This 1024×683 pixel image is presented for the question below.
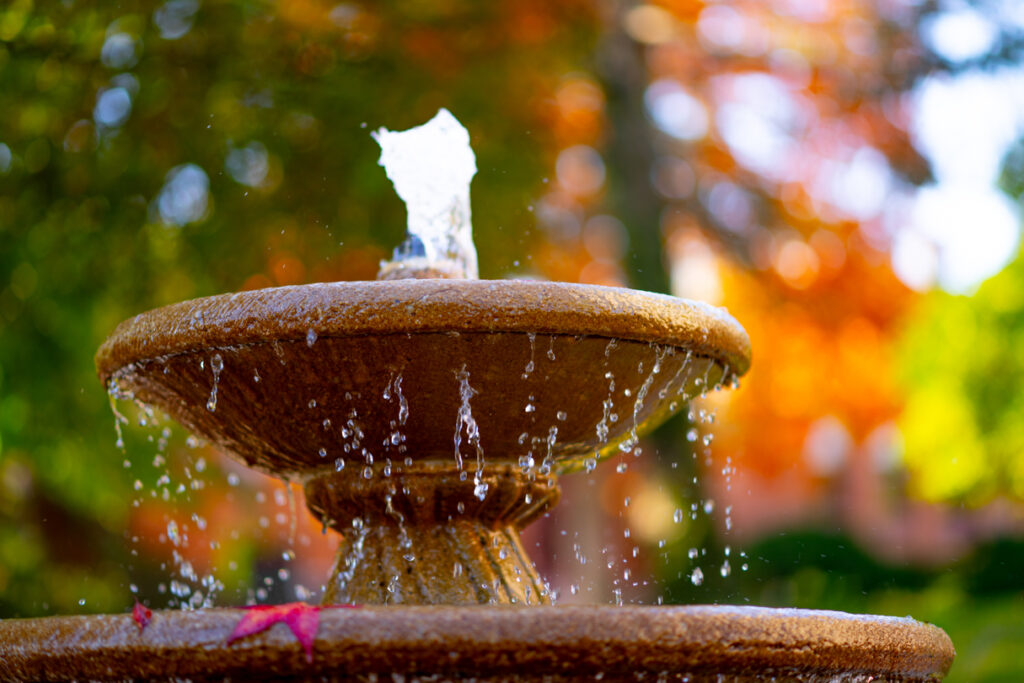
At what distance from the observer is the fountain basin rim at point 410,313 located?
2.69m

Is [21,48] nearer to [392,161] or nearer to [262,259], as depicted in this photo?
[262,259]

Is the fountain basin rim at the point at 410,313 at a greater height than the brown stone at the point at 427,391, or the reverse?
the fountain basin rim at the point at 410,313

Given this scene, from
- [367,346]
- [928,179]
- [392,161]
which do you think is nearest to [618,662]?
[367,346]

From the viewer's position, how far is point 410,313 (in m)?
2.69

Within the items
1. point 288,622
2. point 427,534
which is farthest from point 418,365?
point 288,622

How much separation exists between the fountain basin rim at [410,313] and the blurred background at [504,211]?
2.65ft

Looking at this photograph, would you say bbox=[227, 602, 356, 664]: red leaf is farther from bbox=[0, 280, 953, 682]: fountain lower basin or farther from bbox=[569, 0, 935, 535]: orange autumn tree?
bbox=[569, 0, 935, 535]: orange autumn tree

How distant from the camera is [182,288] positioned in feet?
25.3

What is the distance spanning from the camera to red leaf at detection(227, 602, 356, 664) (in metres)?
2.12

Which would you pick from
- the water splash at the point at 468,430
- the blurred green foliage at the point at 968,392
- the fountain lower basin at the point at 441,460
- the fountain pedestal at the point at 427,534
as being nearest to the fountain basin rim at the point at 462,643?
the fountain lower basin at the point at 441,460

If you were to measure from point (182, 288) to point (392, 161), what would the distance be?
4.36 meters

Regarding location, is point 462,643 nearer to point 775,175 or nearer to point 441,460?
point 441,460

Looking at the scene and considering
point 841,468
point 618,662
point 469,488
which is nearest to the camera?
point 618,662

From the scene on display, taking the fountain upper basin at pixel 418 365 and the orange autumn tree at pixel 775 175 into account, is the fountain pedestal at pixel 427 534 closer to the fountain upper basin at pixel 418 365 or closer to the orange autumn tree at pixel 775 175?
the fountain upper basin at pixel 418 365
